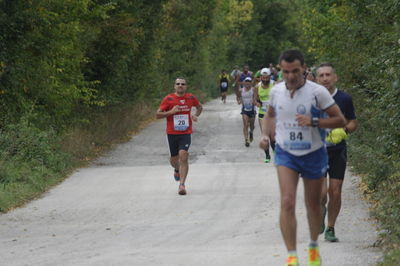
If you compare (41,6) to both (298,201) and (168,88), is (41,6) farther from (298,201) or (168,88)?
(168,88)

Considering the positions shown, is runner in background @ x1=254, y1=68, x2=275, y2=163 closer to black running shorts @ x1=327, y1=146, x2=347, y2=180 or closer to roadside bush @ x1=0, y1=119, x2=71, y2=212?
roadside bush @ x1=0, y1=119, x2=71, y2=212

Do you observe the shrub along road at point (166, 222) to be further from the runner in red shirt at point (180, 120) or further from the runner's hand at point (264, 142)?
the runner's hand at point (264, 142)

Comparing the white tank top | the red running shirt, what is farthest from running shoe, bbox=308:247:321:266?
the red running shirt

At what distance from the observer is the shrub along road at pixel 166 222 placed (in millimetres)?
9657

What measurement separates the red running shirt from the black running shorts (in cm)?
565

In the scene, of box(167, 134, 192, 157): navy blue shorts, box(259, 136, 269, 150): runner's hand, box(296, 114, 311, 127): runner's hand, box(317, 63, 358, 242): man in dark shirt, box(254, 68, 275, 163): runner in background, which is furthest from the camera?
box(254, 68, 275, 163): runner in background

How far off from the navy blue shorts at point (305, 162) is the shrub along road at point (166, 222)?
4.40ft

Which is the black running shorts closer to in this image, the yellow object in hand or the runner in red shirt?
the yellow object in hand

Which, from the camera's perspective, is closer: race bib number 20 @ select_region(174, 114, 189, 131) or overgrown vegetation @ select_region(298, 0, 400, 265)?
overgrown vegetation @ select_region(298, 0, 400, 265)

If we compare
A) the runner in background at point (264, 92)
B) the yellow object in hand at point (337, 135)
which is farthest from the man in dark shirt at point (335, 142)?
the runner in background at point (264, 92)

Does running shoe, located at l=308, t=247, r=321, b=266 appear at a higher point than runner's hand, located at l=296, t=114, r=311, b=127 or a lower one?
lower

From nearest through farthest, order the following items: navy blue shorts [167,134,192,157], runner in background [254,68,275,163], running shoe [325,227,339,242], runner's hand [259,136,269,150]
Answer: runner's hand [259,136,269,150], running shoe [325,227,339,242], navy blue shorts [167,134,192,157], runner in background [254,68,275,163]

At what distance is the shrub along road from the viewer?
966 cm

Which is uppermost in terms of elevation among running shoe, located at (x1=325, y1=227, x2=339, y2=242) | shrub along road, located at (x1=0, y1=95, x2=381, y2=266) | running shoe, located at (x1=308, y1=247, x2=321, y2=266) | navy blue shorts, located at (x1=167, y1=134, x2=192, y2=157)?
navy blue shorts, located at (x1=167, y1=134, x2=192, y2=157)
